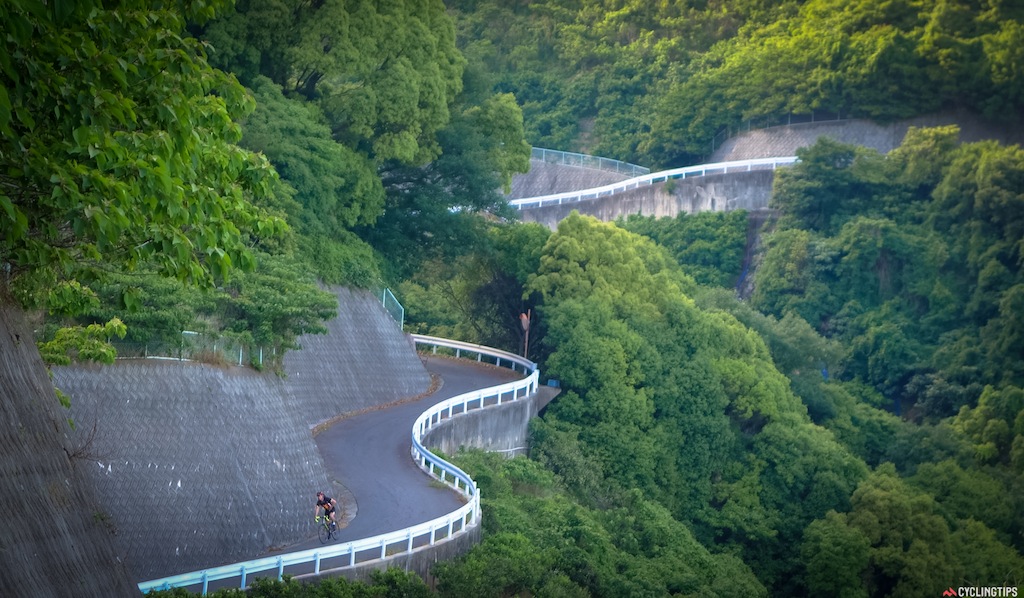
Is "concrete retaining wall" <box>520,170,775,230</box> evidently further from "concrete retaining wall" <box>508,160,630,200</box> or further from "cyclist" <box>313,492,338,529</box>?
"cyclist" <box>313,492,338,529</box>

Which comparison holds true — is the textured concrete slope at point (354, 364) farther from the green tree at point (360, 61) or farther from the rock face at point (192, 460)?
the rock face at point (192, 460)

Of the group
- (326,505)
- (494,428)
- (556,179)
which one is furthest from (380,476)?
(556,179)

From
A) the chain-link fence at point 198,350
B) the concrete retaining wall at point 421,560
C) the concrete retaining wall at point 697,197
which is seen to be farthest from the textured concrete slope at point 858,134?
the concrete retaining wall at point 421,560

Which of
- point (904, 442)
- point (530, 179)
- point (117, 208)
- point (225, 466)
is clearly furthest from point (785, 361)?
point (117, 208)

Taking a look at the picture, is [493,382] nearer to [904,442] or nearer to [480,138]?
[480,138]

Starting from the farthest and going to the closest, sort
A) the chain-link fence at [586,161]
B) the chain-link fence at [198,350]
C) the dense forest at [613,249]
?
the chain-link fence at [586,161]
the chain-link fence at [198,350]
the dense forest at [613,249]
